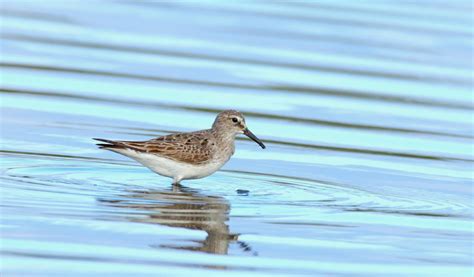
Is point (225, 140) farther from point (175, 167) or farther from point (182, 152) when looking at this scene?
point (175, 167)

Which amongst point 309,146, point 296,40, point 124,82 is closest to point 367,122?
point 309,146

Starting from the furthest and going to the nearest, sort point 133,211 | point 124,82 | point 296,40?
point 296,40
point 124,82
point 133,211

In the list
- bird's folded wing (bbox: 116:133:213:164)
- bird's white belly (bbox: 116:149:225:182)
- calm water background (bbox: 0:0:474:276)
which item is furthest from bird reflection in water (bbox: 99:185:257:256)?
bird's folded wing (bbox: 116:133:213:164)

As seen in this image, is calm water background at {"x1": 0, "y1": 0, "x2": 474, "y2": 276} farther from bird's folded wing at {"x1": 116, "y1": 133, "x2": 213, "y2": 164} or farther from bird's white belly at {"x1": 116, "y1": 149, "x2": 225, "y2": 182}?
bird's folded wing at {"x1": 116, "y1": 133, "x2": 213, "y2": 164}

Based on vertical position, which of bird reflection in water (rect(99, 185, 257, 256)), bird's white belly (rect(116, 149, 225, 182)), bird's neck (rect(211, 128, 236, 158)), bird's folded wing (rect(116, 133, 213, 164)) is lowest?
bird reflection in water (rect(99, 185, 257, 256))

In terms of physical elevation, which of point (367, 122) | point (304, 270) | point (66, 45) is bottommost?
point (304, 270)

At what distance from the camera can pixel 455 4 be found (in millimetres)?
32125

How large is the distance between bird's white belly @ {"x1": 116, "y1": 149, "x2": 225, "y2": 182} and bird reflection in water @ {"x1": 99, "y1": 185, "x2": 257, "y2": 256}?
22cm

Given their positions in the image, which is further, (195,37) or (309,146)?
(195,37)

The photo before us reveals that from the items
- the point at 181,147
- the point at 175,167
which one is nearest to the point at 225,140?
the point at 181,147

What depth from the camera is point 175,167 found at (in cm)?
1644

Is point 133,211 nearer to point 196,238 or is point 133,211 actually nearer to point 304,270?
point 196,238

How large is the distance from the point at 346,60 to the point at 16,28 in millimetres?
6219

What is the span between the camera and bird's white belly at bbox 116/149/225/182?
53.3ft
